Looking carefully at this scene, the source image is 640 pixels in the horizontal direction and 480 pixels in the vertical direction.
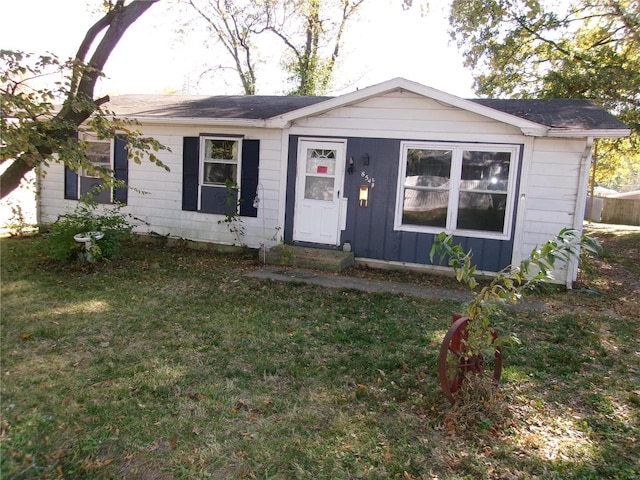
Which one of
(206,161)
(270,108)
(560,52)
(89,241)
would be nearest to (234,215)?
(206,161)

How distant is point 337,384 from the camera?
12.3ft

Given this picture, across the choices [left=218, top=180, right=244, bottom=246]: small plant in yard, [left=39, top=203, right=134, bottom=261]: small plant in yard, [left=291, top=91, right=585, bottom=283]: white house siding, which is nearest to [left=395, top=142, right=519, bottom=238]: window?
[left=291, top=91, right=585, bottom=283]: white house siding

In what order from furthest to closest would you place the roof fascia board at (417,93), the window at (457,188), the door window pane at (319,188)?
the door window pane at (319,188) → the window at (457,188) → the roof fascia board at (417,93)

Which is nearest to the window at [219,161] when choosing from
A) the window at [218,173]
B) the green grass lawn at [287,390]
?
the window at [218,173]

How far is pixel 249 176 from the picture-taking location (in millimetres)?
8805

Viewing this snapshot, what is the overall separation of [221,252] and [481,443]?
6.93 meters

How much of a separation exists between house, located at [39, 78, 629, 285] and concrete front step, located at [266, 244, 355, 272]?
0.83 feet

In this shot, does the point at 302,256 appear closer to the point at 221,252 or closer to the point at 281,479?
the point at 221,252

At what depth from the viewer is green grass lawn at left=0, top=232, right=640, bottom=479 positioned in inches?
108

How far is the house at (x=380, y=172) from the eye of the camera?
7.15 metres

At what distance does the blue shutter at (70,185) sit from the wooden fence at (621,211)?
1077 inches

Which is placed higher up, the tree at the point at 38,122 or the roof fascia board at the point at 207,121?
the roof fascia board at the point at 207,121

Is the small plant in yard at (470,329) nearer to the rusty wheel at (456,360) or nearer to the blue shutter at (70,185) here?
the rusty wheel at (456,360)

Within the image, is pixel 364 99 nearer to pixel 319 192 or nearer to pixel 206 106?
pixel 319 192
